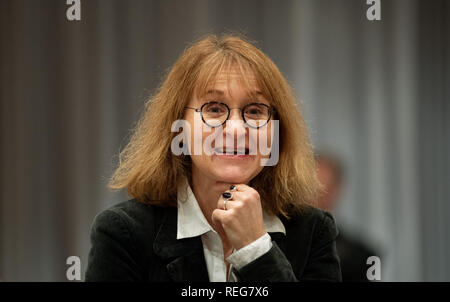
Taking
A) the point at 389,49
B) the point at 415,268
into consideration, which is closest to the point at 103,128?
the point at 389,49

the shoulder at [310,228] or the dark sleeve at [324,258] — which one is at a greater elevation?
the shoulder at [310,228]

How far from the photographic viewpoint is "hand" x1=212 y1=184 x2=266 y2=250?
105cm

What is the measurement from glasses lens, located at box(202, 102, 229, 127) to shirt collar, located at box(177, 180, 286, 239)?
19 cm

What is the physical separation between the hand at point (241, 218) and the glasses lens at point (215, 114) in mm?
153

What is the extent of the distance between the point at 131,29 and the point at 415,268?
1.10m

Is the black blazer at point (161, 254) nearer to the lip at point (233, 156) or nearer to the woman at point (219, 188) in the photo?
the woman at point (219, 188)

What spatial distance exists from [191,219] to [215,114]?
0.25m

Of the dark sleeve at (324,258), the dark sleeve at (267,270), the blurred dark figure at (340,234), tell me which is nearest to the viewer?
the dark sleeve at (267,270)

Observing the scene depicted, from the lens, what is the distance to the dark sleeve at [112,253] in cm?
109

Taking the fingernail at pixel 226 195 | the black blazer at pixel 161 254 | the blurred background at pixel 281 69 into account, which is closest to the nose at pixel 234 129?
the fingernail at pixel 226 195

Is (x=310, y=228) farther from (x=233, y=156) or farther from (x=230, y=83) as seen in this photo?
(x=230, y=83)

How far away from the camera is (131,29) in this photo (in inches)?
57.6

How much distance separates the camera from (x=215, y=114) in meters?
1.08
